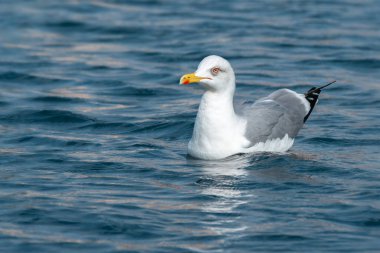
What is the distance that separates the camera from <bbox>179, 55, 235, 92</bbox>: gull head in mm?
10883

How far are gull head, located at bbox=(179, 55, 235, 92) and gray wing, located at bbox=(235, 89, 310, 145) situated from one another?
1.96 feet

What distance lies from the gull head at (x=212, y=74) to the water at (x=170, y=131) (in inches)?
33.8

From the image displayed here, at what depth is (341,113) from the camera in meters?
14.0

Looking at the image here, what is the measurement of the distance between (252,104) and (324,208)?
2.73 meters

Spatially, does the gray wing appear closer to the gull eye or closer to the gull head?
the gull head

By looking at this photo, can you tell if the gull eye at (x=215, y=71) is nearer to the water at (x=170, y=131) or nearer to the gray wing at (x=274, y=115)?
the gray wing at (x=274, y=115)

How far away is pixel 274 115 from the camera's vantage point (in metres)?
11.7

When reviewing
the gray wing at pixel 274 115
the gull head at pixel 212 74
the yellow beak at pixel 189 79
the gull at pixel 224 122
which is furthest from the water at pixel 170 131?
the yellow beak at pixel 189 79

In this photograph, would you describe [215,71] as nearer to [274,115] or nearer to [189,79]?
[189,79]

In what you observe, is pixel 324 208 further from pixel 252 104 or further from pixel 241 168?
pixel 252 104

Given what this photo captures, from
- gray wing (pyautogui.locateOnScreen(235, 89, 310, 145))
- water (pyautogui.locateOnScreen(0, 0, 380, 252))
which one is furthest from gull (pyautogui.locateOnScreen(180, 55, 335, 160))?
water (pyautogui.locateOnScreen(0, 0, 380, 252))

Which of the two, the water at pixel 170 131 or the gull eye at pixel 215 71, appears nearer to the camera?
the water at pixel 170 131

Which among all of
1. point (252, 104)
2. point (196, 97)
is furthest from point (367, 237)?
point (196, 97)

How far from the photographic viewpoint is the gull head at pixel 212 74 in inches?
428
